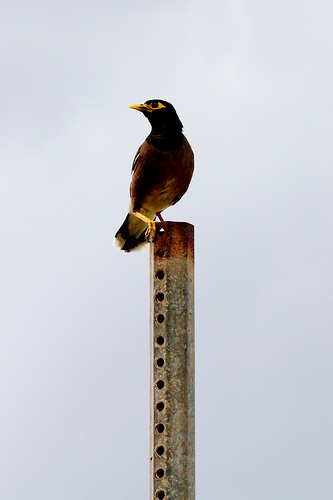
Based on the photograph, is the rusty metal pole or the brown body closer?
the rusty metal pole

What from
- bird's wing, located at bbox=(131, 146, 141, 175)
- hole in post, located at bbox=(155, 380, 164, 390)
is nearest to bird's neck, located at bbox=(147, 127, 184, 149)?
bird's wing, located at bbox=(131, 146, 141, 175)

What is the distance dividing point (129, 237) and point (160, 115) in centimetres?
159

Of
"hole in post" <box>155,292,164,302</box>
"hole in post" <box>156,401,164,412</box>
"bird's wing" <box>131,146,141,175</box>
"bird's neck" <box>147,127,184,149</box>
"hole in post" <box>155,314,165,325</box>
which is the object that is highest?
"bird's neck" <box>147,127,184,149</box>

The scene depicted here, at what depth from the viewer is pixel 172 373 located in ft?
18.0

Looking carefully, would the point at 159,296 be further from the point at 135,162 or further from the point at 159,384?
the point at 135,162

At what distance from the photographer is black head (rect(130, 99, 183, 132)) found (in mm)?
8305

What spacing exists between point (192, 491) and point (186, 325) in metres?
1.03

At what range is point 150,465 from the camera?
5.50 meters

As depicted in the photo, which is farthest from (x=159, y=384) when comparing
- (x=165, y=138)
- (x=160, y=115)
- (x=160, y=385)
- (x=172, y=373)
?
(x=160, y=115)

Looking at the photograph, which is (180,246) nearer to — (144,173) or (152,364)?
(152,364)

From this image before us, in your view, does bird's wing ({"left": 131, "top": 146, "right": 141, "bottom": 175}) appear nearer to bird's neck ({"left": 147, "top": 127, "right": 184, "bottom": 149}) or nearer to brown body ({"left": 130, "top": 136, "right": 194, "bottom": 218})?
brown body ({"left": 130, "top": 136, "right": 194, "bottom": 218})

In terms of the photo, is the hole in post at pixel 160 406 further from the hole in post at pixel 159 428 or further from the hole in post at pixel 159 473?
the hole in post at pixel 159 473

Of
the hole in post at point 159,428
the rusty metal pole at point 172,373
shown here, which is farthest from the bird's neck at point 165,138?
the hole in post at point 159,428

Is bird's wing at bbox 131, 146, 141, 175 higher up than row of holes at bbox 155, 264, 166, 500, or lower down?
higher up
